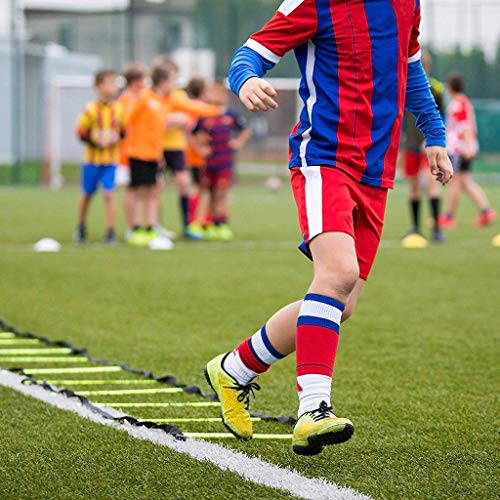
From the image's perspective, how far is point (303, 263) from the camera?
418 inches

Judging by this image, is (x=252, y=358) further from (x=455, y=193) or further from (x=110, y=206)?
(x=455, y=193)

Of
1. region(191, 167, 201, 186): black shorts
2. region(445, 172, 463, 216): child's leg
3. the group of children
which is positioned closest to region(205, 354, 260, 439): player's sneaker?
the group of children

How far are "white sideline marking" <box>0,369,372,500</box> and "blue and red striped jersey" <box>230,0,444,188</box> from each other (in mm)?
1044

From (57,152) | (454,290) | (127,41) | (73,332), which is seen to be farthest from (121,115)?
(127,41)

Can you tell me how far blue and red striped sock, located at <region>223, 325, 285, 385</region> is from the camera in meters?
4.13

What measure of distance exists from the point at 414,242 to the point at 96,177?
3.55 m

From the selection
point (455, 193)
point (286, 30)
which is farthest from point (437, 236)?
point (286, 30)

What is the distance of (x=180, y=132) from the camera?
13.7m

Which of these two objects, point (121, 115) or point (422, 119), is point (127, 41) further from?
point (422, 119)

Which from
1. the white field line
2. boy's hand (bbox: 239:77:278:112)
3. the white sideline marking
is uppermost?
boy's hand (bbox: 239:77:278:112)

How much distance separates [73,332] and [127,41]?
22.5 m

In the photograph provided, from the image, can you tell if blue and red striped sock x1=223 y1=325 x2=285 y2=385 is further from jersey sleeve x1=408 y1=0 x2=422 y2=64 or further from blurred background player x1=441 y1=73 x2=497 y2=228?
blurred background player x1=441 y1=73 x2=497 y2=228

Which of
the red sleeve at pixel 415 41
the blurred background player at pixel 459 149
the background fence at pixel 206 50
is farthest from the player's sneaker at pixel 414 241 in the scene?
the background fence at pixel 206 50

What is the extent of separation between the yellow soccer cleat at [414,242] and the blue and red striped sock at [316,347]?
8.60m
